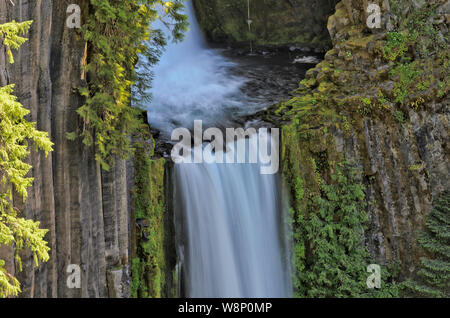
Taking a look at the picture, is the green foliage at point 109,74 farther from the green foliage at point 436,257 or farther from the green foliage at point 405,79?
the green foliage at point 436,257

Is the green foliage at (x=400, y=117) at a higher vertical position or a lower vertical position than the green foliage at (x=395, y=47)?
lower

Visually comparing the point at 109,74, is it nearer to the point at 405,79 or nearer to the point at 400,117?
the point at 400,117

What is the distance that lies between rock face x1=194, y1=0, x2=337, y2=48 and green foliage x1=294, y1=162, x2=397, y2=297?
8.46 metres

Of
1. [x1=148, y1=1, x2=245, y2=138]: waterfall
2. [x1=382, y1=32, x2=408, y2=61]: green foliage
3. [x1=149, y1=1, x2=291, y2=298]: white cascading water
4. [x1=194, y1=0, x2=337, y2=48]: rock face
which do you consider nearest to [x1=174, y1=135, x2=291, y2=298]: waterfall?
[x1=149, y1=1, x2=291, y2=298]: white cascading water

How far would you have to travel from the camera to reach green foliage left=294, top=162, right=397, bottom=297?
33.1 ft

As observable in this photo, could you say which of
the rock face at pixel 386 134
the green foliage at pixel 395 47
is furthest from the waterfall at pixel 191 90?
the green foliage at pixel 395 47

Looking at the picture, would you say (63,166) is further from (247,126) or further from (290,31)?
(290,31)

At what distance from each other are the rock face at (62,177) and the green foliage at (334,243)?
15.8 ft

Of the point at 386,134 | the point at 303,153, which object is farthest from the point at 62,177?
the point at 386,134

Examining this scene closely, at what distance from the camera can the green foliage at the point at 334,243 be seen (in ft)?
33.1

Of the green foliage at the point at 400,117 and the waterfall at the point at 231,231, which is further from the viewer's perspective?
the green foliage at the point at 400,117

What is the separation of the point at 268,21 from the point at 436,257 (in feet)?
38.7

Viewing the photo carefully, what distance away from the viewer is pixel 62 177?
21.9ft

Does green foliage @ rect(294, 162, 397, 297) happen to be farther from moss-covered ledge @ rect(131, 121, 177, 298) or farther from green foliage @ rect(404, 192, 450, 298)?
moss-covered ledge @ rect(131, 121, 177, 298)
